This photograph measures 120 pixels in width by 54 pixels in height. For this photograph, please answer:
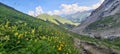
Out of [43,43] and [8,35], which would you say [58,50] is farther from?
[8,35]

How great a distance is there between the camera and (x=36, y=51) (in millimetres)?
18656

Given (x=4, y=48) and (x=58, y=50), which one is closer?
(x=4, y=48)

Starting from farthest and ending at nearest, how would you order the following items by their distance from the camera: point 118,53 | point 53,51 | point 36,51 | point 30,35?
1. point 118,53
2. point 30,35
3. point 53,51
4. point 36,51

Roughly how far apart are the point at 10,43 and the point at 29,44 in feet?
4.97

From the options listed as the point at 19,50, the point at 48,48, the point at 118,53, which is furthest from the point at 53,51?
the point at 118,53

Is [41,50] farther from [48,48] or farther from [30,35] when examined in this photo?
[30,35]

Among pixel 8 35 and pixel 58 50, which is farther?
pixel 58 50

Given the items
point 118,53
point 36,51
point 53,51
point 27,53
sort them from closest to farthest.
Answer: point 27,53 < point 36,51 < point 53,51 < point 118,53

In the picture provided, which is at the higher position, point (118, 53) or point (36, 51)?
point (36, 51)

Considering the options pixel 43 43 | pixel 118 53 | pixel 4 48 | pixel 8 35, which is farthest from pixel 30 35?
pixel 118 53

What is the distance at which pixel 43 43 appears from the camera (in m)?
21.0

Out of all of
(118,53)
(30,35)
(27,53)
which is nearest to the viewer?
(27,53)

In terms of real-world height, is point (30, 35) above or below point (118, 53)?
above

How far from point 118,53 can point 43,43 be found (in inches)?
1605
